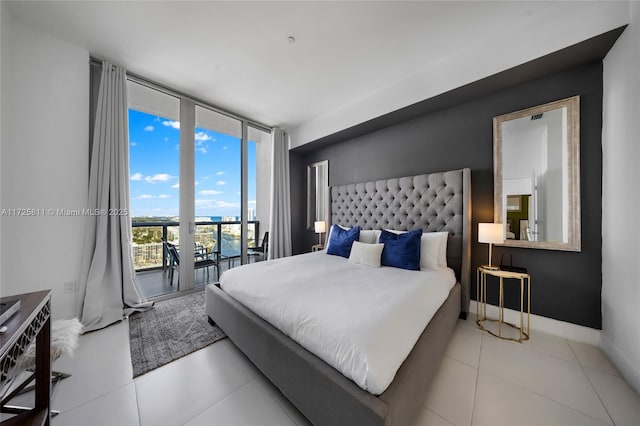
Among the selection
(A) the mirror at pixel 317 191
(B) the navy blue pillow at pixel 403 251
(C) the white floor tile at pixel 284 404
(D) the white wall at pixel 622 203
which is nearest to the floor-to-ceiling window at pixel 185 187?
(A) the mirror at pixel 317 191

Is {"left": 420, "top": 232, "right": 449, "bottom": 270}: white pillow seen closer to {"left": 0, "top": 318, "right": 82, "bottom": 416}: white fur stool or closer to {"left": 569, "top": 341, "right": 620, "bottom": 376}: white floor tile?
{"left": 569, "top": 341, "right": 620, "bottom": 376}: white floor tile

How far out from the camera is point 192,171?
325cm

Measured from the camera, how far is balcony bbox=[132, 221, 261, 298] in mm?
3305

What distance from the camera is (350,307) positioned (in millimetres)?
1390

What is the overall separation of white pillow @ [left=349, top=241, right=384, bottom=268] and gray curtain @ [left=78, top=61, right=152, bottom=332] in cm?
262

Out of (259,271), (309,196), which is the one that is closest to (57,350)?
(259,271)

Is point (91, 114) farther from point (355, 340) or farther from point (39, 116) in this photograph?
point (355, 340)

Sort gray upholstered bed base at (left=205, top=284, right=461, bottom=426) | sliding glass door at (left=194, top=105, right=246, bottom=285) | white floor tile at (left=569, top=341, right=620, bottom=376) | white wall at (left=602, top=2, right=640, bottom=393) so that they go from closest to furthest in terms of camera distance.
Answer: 1. gray upholstered bed base at (left=205, top=284, right=461, bottom=426)
2. white wall at (left=602, top=2, right=640, bottom=393)
3. white floor tile at (left=569, top=341, right=620, bottom=376)
4. sliding glass door at (left=194, top=105, right=246, bottom=285)

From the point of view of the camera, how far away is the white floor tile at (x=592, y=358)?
5.52 ft

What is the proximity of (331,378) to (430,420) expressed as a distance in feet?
2.38

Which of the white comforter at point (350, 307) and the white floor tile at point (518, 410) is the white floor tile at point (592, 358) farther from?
the white comforter at point (350, 307)

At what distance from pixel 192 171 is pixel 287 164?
5.87 ft

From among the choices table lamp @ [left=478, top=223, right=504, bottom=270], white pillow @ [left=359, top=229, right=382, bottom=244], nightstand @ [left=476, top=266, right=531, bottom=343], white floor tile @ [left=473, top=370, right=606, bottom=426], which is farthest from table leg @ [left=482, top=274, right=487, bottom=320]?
white pillow @ [left=359, top=229, right=382, bottom=244]

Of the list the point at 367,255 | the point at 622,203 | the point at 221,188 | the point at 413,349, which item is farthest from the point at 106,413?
the point at 622,203
